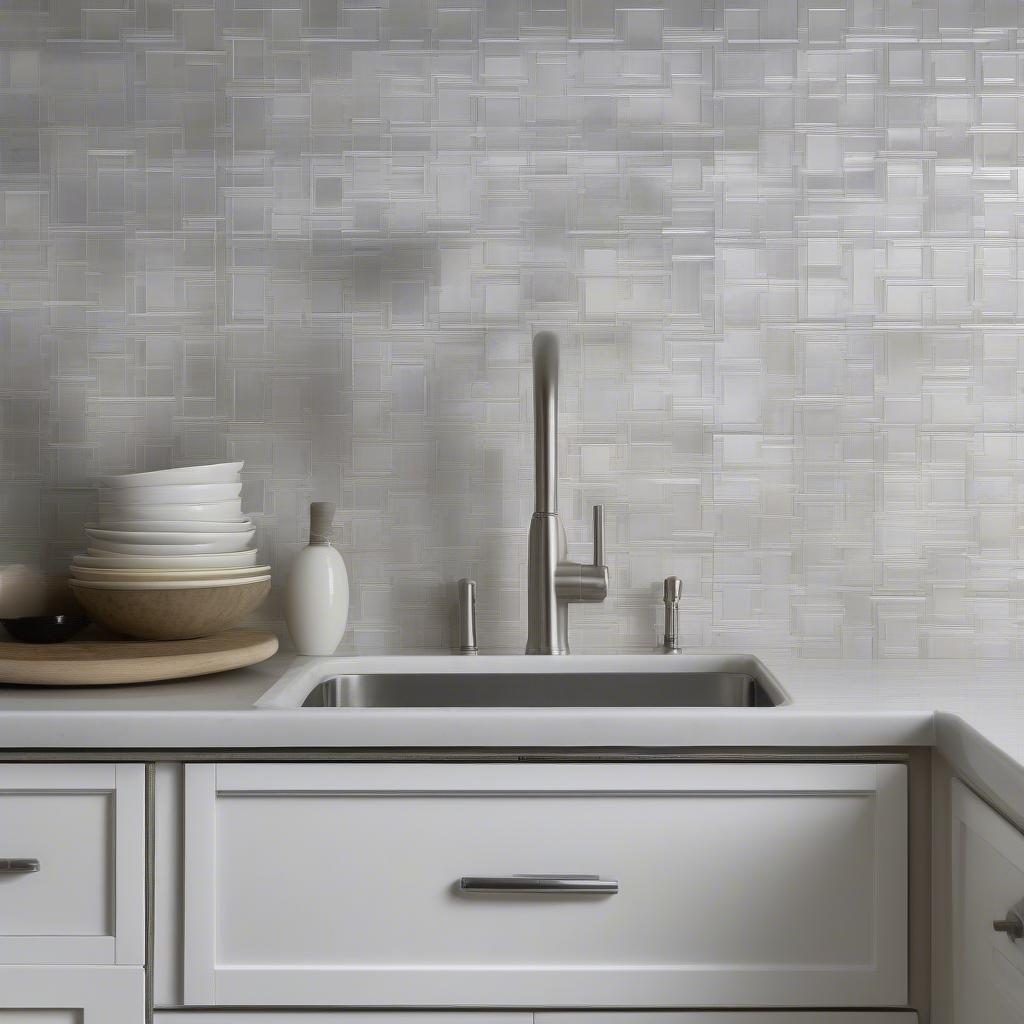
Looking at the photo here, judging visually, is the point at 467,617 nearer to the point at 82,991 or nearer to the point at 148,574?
the point at 148,574

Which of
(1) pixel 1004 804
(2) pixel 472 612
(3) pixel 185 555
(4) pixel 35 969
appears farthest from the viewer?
(2) pixel 472 612

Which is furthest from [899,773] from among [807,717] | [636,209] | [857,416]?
[636,209]

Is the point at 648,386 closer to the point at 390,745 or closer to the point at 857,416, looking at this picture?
the point at 857,416

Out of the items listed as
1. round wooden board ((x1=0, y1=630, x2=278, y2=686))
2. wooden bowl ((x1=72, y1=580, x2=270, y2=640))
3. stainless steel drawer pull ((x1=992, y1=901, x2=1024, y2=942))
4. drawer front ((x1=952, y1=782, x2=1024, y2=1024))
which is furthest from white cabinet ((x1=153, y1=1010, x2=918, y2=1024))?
wooden bowl ((x1=72, y1=580, x2=270, y2=640))

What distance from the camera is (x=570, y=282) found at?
62.6 inches

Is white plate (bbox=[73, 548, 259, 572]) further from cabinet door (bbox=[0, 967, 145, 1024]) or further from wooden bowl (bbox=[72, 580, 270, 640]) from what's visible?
cabinet door (bbox=[0, 967, 145, 1024])

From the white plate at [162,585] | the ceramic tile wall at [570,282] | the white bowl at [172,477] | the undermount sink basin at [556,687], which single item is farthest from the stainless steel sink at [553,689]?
the white bowl at [172,477]

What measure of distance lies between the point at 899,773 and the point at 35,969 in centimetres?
94

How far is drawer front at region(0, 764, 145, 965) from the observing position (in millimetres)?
1081

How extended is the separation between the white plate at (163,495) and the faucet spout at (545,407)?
45 cm

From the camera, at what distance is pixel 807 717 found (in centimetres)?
109

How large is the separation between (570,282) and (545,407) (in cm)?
26

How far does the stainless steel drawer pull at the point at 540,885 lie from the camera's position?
3.52 feet

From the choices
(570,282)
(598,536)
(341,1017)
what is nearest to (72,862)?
(341,1017)
